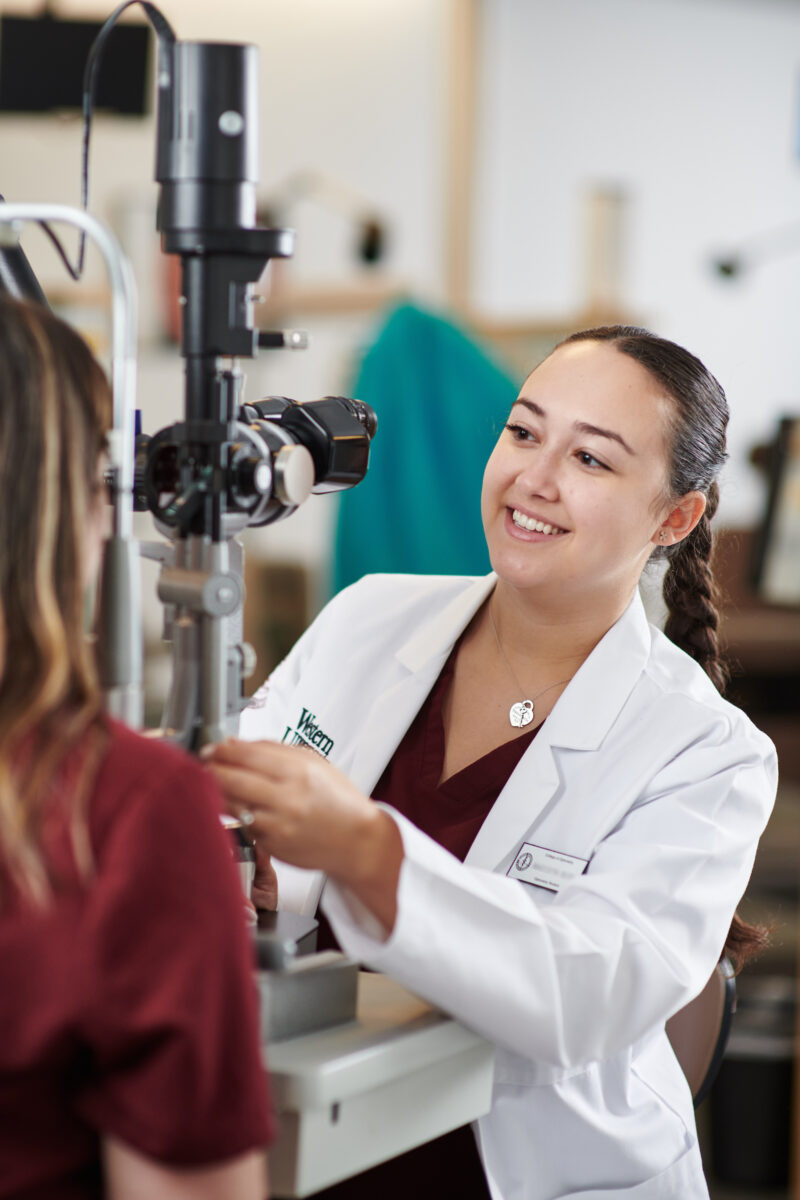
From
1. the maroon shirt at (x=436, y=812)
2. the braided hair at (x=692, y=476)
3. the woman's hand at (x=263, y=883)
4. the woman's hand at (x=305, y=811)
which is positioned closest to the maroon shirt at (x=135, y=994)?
the woman's hand at (x=305, y=811)

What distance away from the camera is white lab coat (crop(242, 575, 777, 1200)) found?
3.43ft

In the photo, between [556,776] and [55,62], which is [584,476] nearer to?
[556,776]

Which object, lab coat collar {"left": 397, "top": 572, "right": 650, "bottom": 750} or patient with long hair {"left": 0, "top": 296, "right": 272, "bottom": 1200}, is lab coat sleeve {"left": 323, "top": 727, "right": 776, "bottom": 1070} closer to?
lab coat collar {"left": 397, "top": 572, "right": 650, "bottom": 750}

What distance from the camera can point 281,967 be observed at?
3.16 feet

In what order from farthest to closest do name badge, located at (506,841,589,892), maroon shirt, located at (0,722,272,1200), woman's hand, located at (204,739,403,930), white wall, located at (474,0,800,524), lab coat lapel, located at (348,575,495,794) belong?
white wall, located at (474,0,800,524), lab coat lapel, located at (348,575,495,794), name badge, located at (506,841,589,892), woman's hand, located at (204,739,403,930), maroon shirt, located at (0,722,272,1200)

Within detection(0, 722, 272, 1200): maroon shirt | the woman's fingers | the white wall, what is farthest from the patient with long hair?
the white wall

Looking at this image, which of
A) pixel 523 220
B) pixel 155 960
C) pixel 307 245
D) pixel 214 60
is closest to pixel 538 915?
pixel 155 960

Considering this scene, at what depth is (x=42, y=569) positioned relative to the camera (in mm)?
802

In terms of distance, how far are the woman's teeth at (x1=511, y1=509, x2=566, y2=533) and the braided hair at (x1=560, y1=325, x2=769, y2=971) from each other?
147mm

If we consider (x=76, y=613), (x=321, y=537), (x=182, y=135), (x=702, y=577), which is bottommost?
(x=321, y=537)

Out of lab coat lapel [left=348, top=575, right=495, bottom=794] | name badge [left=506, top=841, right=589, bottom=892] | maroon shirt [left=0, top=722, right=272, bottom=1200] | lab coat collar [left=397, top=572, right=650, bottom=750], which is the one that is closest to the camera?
maroon shirt [left=0, top=722, right=272, bottom=1200]

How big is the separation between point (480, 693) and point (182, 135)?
0.76 metres

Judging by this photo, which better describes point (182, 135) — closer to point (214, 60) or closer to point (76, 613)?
point (214, 60)

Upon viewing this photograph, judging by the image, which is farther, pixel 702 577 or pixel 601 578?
pixel 702 577
